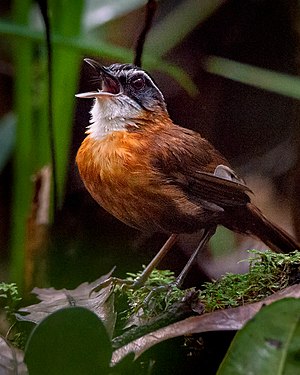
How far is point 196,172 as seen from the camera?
3.42ft

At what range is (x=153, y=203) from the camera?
102cm

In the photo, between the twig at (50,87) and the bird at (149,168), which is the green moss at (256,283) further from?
the twig at (50,87)

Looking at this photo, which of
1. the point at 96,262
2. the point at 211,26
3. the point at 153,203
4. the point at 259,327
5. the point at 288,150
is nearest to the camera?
the point at 259,327

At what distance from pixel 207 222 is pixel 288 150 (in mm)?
541

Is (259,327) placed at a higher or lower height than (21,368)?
higher

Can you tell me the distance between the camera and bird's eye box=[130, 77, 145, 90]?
1051 millimetres

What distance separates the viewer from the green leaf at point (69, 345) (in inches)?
29.4

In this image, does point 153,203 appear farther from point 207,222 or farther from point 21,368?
point 21,368

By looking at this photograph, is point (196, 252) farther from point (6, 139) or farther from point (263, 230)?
point (6, 139)

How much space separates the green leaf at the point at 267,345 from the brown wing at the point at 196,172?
0.33 meters

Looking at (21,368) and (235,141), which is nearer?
(21,368)

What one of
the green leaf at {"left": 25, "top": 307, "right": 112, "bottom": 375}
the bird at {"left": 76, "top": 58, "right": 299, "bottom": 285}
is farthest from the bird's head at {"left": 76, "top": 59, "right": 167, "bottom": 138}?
the green leaf at {"left": 25, "top": 307, "right": 112, "bottom": 375}

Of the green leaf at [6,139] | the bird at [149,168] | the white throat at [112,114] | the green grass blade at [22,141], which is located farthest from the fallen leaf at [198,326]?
the green leaf at [6,139]

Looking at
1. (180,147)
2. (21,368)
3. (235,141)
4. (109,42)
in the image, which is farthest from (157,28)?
(21,368)
